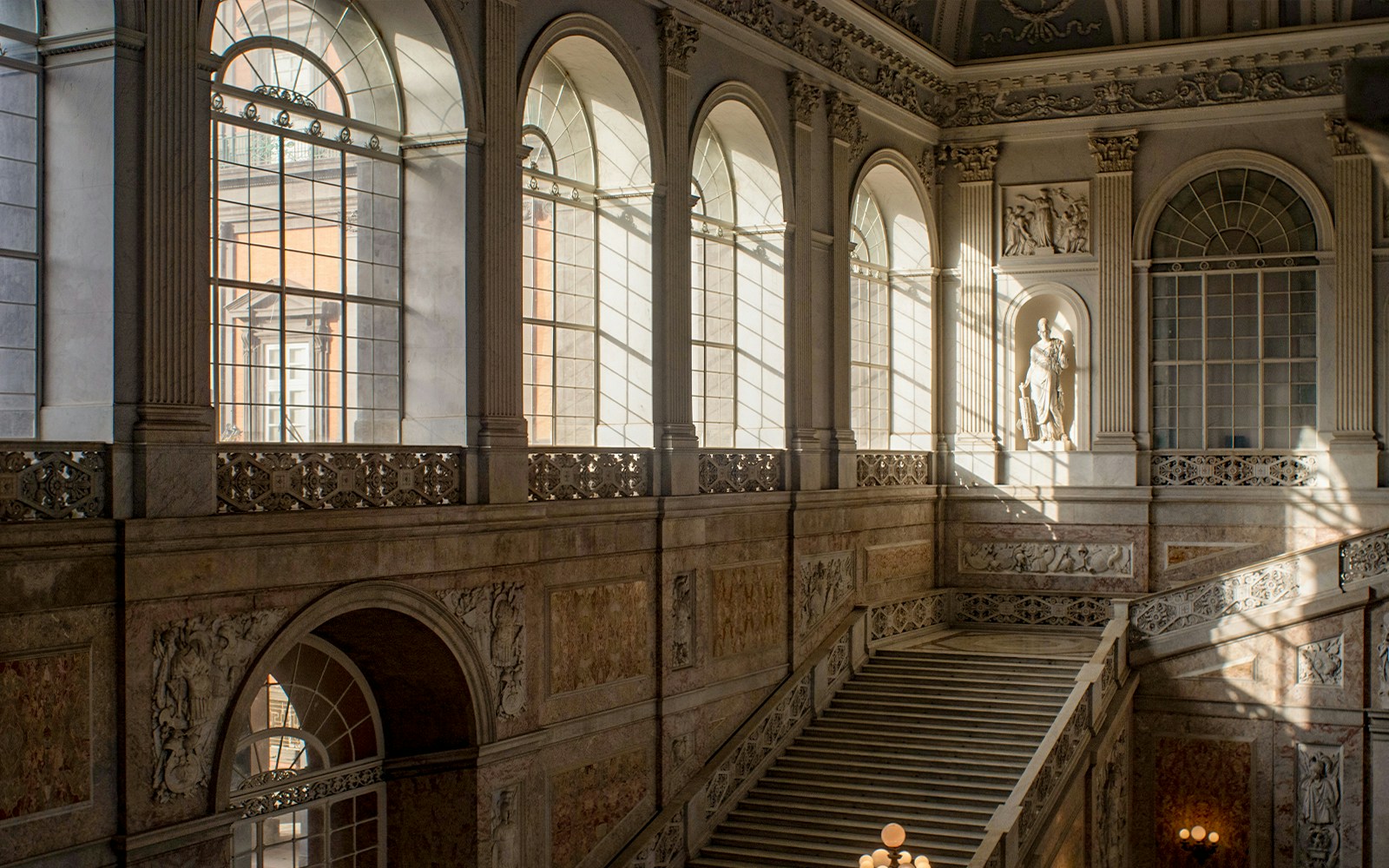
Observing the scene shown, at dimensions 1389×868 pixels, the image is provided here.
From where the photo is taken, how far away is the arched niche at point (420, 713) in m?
12.8

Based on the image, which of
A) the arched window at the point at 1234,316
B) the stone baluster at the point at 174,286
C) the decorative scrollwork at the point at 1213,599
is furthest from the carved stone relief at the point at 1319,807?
the stone baluster at the point at 174,286

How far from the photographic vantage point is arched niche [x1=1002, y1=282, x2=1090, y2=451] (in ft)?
73.5

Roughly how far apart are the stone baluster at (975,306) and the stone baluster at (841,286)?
3.46 m

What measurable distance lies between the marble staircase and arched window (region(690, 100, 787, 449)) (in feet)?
12.4

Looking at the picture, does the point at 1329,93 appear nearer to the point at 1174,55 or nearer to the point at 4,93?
the point at 1174,55

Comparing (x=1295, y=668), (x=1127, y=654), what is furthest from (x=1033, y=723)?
(x=1295, y=668)

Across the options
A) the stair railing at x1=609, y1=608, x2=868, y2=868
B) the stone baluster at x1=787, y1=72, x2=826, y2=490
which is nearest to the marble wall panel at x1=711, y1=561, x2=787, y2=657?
the stair railing at x1=609, y1=608, x2=868, y2=868

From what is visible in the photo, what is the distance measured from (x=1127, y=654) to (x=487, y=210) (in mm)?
11346

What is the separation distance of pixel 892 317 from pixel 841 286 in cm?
335

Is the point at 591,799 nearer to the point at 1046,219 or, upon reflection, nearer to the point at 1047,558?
the point at 1047,558

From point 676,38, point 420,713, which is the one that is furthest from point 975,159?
point 420,713

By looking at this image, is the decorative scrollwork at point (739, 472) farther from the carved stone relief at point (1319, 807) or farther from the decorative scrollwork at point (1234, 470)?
the carved stone relief at point (1319, 807)

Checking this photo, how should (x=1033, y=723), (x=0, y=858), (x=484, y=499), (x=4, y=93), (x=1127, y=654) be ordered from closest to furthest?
(x=0, y=858) → (x=4, y=93) → (x=484, y=499) → (x=1033, y=723) → (x=1127, y=654)

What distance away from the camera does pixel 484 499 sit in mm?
13312
